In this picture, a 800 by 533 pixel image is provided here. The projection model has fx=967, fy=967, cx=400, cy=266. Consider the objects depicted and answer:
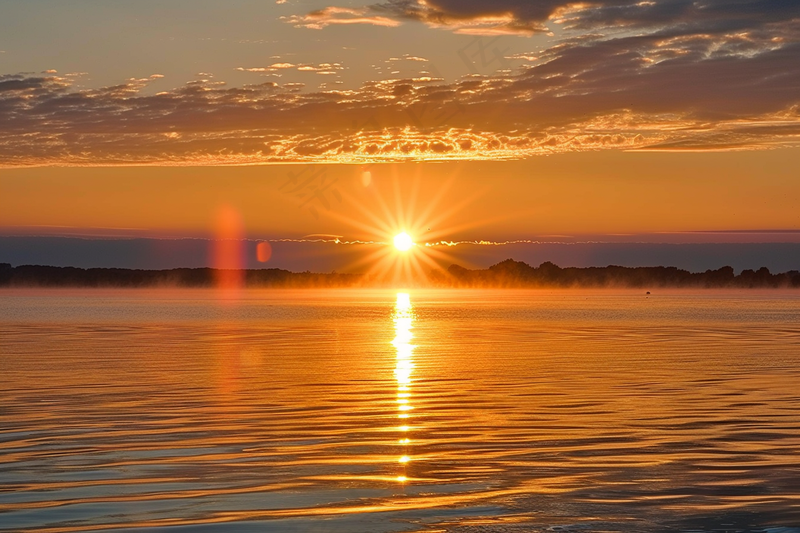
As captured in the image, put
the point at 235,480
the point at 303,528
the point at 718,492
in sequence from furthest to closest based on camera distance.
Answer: the point at 235,480 → the point at 718,492 → the point at 303,528

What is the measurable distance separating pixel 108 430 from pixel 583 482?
36.0 ft

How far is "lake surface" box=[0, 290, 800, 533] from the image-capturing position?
1327cm

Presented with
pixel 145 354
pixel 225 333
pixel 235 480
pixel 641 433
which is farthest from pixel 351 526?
pixel 225 333

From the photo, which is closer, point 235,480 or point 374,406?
point 235,480

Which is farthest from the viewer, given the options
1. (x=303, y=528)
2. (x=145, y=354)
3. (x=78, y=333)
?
(x=78, y=333)

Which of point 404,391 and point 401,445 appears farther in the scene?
point 404,391

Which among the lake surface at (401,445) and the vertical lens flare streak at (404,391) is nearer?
the lake surface at (401,445)

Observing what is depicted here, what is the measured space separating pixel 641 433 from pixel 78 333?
52284mm

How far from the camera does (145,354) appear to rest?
45469 millimetres

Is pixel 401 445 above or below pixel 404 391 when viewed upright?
above

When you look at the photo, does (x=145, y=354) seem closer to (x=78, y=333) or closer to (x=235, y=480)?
(x=78, y=333)

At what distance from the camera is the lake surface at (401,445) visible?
1327 cm

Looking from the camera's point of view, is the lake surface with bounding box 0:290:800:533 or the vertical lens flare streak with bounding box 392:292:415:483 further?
the vertical lens flare streak with bounding box 392:292:415:483

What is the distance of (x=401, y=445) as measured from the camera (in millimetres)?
19312
